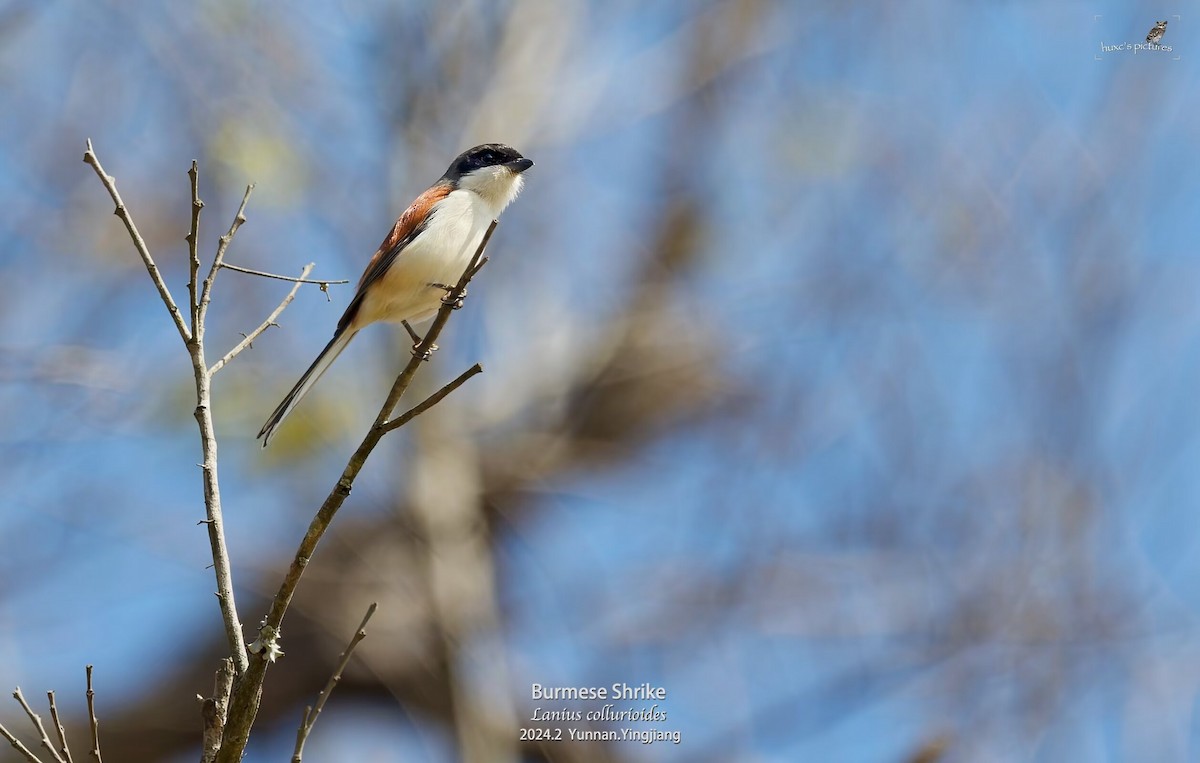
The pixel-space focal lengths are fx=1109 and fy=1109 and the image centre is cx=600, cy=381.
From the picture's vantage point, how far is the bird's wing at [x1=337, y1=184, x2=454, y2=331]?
433 cm

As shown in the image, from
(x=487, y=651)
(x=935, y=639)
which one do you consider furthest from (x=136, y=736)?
(x=935, y=639)

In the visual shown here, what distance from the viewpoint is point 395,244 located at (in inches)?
175

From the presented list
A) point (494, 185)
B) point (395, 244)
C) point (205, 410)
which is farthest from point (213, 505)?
point (494, 185)

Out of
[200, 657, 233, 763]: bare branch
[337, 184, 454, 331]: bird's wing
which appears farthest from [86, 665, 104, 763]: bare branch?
[337, 184, 454, 331]: bird's wing

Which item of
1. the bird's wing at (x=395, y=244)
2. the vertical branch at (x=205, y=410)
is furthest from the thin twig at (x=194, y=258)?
the bird's wing at (x=395, y=244)

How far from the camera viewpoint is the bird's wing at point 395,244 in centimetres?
433

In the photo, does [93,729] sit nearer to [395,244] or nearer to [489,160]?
[395,244]

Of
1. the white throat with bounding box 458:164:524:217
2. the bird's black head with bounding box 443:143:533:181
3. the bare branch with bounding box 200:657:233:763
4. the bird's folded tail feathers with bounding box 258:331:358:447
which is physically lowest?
the bare branch with bounding box 200:657:233:763

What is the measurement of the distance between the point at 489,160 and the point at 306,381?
1.63 meters

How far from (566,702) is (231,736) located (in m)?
4.63

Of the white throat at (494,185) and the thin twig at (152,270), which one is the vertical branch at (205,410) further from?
the white throat at (494,185)

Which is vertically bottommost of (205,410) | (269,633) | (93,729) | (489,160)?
(93,729)

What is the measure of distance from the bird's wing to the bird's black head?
27 centimetres

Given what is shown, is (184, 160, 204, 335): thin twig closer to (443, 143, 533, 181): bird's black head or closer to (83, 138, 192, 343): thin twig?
(83, 138, 192, 343): thin twig
